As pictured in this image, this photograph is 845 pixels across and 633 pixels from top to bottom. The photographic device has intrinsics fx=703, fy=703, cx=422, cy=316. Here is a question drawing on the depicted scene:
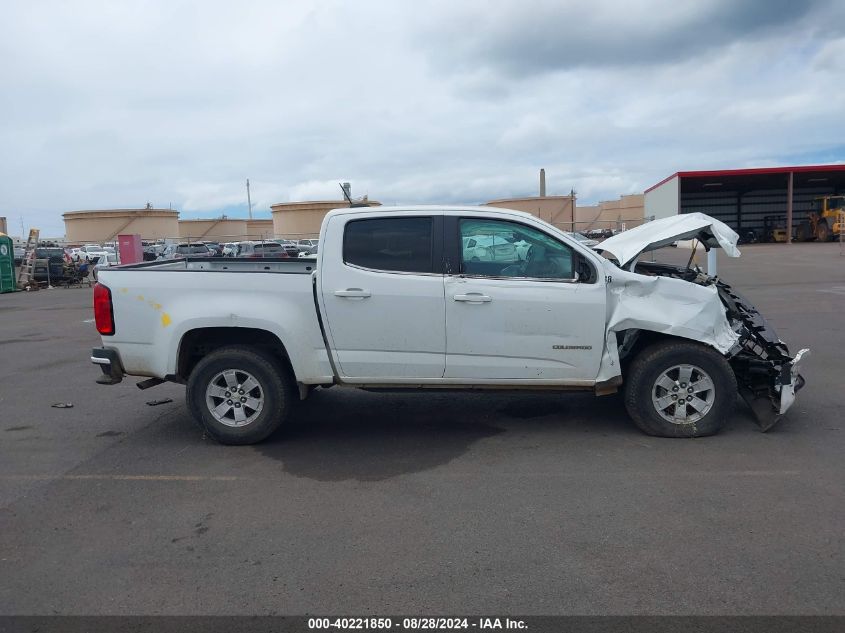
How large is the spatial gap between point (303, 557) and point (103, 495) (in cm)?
188

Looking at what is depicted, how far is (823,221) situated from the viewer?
47375mm

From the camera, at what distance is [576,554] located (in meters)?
3.92

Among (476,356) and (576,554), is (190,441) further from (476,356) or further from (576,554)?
(576,554)

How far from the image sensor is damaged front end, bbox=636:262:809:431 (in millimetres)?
5887

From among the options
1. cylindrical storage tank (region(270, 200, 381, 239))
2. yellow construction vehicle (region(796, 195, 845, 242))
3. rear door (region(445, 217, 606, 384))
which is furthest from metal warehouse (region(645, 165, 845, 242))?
rear door (region(445, 217, 606, 384))

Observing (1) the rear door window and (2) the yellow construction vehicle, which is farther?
(2) the yellow construction vehicle

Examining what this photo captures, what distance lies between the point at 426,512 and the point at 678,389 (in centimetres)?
253

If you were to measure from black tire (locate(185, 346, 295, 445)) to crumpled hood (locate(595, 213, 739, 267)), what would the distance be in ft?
10.3

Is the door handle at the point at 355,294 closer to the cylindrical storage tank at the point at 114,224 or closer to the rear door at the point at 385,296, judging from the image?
the rear door at the point at 385,296

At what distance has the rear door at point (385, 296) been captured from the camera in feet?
18.7

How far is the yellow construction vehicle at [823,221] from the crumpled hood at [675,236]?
144 feet

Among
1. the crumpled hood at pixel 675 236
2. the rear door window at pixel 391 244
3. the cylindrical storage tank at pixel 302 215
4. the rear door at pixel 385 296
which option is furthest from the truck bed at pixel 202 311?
the cylindrical storage tank at pixel 302 215

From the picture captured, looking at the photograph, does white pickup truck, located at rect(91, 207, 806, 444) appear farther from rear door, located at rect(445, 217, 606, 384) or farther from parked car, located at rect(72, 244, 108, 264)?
parked car, located at rect(72, 244, 108, 264)

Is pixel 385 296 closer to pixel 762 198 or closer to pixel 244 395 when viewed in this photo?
pixel 244 395
